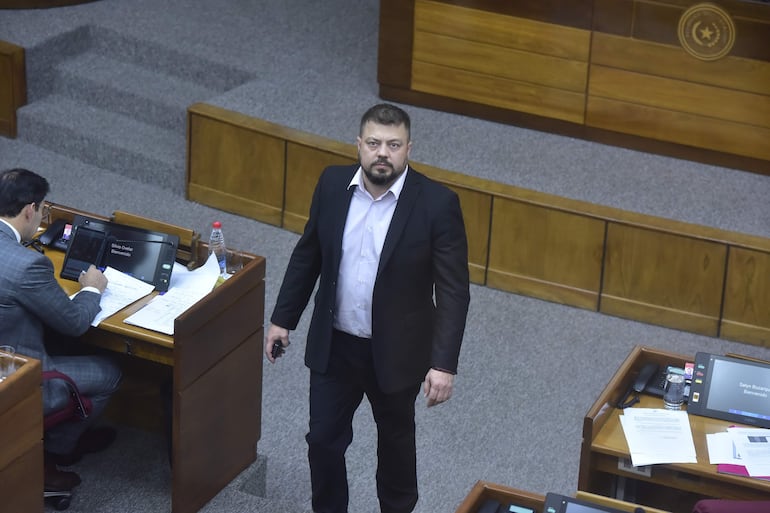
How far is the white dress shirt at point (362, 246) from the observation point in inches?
129

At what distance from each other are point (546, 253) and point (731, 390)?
6.41 ft

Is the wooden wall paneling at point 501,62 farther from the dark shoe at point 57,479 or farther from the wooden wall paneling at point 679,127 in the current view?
the dark shoe at point 57,479

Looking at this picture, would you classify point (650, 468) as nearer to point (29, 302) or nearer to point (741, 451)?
point (741, 451)

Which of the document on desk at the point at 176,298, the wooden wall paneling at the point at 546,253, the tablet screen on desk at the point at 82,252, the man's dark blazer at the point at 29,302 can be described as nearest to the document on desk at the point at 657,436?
the document on desk at the point at 176,298

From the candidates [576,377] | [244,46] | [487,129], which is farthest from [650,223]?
[244,46]

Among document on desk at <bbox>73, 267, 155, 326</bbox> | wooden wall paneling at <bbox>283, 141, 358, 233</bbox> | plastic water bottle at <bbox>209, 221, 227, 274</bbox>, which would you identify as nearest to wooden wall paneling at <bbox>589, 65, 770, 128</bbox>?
wooden wall paneling at <bbox>283, 141, 358, 233</bbox>

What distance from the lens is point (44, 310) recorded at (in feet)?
11.3

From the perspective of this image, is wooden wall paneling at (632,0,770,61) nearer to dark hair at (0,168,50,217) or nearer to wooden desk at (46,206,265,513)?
wooden desk at (46,206,265,513)

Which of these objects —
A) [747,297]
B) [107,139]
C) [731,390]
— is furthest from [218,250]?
[107,139]

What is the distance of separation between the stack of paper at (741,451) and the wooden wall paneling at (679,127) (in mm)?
2601

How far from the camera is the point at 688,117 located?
18.9 ft

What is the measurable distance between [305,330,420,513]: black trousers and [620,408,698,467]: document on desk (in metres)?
0.57

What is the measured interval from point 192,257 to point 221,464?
0.61 metres

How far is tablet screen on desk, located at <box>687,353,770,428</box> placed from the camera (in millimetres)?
3363
